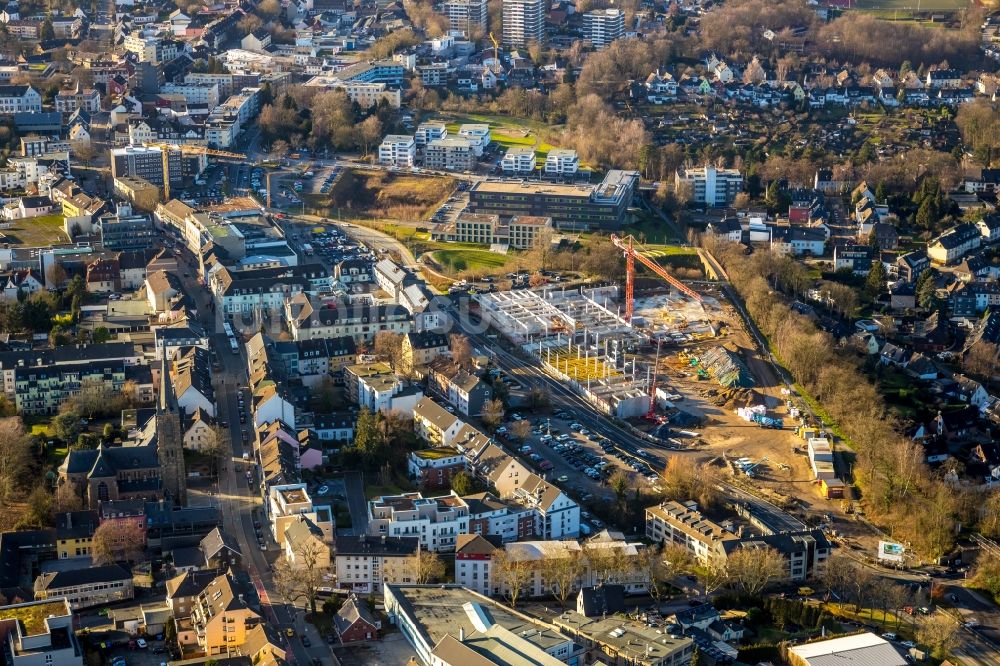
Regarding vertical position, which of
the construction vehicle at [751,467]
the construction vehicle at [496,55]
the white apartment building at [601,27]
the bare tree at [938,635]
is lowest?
the bare tree at [938,635]

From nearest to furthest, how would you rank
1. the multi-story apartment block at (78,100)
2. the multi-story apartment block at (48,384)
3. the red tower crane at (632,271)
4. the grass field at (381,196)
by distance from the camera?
the multi-story apartment block at (48,384)
the red tower crane at (632,271)
the grass field at (381,196)
the multi-story apartment block at (78,100)

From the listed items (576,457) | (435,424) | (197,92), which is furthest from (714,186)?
(435,424)

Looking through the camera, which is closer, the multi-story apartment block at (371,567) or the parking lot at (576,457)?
the multi-story apartment block at (371,567)

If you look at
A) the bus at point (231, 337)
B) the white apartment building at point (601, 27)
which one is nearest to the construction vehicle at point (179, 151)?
the bus at point (231, 337)

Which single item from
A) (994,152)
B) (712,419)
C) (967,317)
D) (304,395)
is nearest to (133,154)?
(304,395)

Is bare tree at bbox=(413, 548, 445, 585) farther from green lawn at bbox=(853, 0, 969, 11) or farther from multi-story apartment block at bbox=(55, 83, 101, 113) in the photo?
green lawn at bbox=(853, 0, 969, 11)

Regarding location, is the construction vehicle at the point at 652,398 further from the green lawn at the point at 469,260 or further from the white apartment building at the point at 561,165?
the white apartment building at the point at 561,165

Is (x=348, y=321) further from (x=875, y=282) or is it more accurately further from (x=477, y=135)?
(x=477, y=135)

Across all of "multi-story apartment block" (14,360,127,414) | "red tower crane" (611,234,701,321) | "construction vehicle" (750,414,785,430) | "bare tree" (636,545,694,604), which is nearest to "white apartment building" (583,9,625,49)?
"red tower crane" (611,234,701,321)
